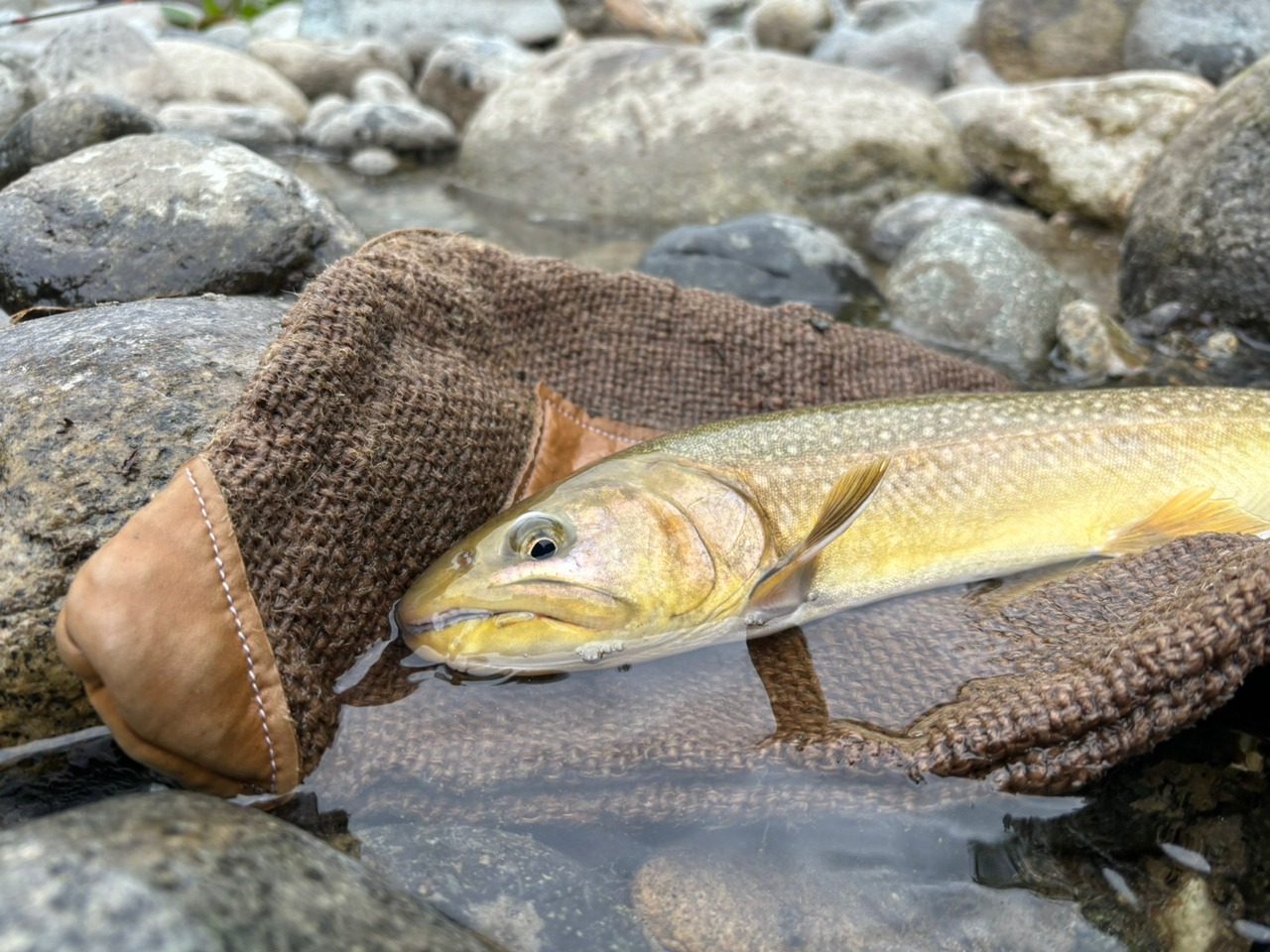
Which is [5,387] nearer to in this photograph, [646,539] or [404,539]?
[404,539]

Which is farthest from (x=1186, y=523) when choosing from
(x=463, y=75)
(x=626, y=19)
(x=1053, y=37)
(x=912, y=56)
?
(x=626, y=19)

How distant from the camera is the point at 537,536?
270 cm

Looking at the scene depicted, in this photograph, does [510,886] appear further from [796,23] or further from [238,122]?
[796,23]

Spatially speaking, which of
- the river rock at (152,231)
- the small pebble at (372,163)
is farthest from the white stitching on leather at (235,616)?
the small pebble at (372,163)

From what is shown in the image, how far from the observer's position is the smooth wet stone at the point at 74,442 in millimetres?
2432

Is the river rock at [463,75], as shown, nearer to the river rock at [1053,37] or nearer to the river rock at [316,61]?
the river rock at [316,61]

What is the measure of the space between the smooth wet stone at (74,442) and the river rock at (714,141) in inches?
247

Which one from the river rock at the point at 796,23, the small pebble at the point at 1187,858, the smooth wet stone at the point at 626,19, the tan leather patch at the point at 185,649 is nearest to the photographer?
the tan leather patch at the point at 185,649

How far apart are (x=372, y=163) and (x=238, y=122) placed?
1.50 metres

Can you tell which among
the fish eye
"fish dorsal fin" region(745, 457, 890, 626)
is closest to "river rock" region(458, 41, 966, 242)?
"fish dorsal fin" region(745, 457, 890, 626)

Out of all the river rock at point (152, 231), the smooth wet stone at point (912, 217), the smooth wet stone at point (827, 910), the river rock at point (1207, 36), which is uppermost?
the river rock at point (1207, 36)

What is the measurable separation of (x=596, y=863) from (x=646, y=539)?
90 cm

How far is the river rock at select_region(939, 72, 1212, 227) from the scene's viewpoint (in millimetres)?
8422

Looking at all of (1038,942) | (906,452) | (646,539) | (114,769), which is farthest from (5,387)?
(1038,942)
